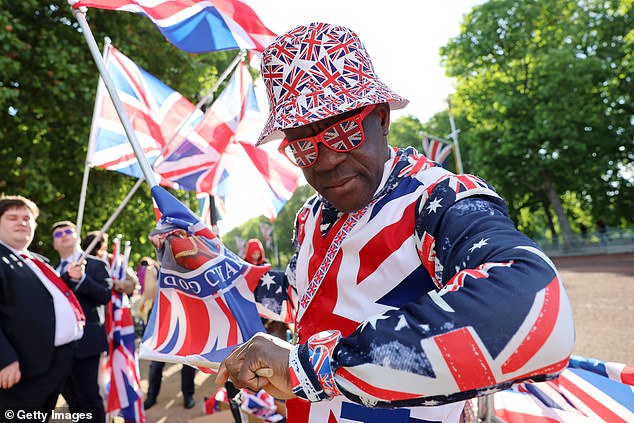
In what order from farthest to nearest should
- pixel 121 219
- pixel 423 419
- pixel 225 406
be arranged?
pixel 121 219 → pixel 225 406 → pixel 423 419

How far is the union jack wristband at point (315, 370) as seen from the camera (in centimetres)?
92

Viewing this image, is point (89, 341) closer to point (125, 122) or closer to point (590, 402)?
point (125, 122)

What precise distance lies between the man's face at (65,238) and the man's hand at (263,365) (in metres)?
4.36

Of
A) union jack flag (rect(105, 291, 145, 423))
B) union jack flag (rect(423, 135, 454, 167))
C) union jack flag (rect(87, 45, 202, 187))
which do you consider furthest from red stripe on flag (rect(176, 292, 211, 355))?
union jack flag (rect(423, 135, 454, 167))

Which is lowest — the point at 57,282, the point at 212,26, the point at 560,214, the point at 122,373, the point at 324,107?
the point at 560,214

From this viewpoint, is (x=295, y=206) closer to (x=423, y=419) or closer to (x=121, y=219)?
(x=121, y=219)

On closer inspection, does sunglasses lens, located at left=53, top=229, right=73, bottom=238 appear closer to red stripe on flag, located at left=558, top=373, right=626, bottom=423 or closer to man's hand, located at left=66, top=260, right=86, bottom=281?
man's hand, located at left=66, top=260, right=86, bottom=281

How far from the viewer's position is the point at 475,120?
2556cm

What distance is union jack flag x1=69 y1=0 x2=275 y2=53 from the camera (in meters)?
2.74

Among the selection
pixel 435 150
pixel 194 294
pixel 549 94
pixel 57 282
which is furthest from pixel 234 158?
pixel 549 94

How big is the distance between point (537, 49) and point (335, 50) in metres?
26.2

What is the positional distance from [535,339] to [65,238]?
504 cm

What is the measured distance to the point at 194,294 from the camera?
2.03 metres

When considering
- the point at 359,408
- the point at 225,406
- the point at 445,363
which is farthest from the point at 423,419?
the point at 225,406
